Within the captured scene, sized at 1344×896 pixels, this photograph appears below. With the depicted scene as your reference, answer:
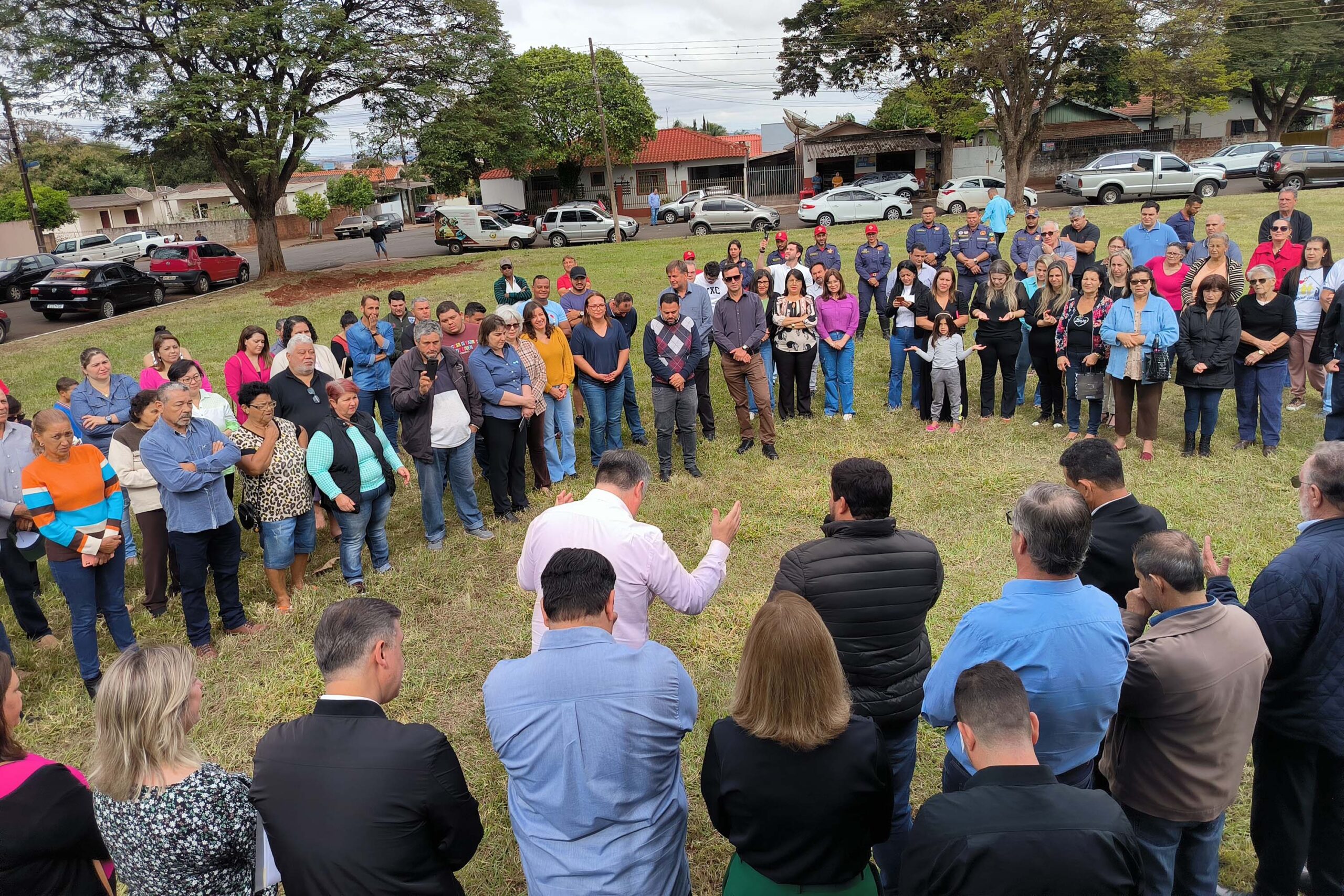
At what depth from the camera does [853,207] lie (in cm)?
2759

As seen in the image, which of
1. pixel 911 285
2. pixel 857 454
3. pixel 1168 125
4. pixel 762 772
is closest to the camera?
pixel 762 772

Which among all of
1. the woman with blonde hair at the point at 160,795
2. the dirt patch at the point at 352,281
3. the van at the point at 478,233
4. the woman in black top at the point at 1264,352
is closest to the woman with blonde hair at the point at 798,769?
the woman with blonde hair at the point at 160,795

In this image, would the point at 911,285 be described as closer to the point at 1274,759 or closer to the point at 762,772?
the point at 1274,759

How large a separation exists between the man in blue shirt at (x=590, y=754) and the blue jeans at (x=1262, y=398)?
7.68 m

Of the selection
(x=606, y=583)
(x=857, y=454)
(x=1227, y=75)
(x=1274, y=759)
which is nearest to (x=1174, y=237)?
(x=857, y=454)

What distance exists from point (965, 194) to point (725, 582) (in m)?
25.1

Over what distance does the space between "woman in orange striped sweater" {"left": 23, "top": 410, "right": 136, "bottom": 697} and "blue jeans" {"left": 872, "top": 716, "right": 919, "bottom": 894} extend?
4780 millimetres

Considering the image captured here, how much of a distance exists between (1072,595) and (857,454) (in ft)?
18.5

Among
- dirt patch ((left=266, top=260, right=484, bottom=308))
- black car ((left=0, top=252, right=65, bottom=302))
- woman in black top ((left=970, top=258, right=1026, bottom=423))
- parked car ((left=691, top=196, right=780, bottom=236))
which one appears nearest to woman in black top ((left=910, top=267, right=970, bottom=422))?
woman in black top ((left=970, top=258, right=1026, bottom=423))

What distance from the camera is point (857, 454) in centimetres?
838

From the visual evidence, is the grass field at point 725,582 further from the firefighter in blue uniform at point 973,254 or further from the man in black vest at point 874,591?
the firefighter in blue uniform at point 973,254

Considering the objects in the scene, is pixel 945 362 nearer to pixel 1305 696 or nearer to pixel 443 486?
pixel 443 486

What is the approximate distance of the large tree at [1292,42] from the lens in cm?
3612

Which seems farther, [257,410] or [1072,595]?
[257,410]
